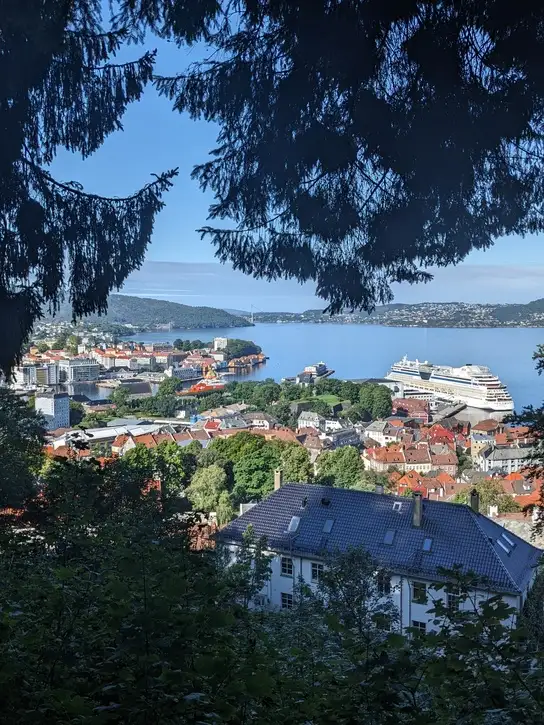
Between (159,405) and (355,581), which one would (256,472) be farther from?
(159,405)

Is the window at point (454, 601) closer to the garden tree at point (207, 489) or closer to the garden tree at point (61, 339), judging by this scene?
the garden tree at point (61, 339)

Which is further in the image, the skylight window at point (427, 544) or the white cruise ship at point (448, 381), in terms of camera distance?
the white cruise ship at point (448, 381)

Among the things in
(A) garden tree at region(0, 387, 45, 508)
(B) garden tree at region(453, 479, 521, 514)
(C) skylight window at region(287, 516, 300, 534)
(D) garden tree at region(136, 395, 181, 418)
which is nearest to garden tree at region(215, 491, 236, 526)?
(A) garden tree at region(0, 387, 45, 508)

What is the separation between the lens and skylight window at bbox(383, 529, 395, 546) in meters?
7.00

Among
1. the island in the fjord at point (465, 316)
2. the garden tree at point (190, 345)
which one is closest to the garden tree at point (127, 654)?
the island in the fjord at point (465, 316)

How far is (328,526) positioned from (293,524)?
17.7 inches

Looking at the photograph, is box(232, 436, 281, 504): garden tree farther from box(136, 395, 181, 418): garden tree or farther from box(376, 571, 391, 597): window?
box(136, 395, 181, 418): garden tree

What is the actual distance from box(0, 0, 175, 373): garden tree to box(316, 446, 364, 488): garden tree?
12.8 meters

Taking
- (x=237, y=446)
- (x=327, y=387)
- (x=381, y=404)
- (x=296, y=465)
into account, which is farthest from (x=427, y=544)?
(x=327, y=387)

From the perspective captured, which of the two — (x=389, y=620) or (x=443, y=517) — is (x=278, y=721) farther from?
(x=443, y=517)

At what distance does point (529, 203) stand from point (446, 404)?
27.3m

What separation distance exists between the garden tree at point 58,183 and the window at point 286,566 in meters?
5.47

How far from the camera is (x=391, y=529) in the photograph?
7164 millimetres

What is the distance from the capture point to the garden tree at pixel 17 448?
625 cm
